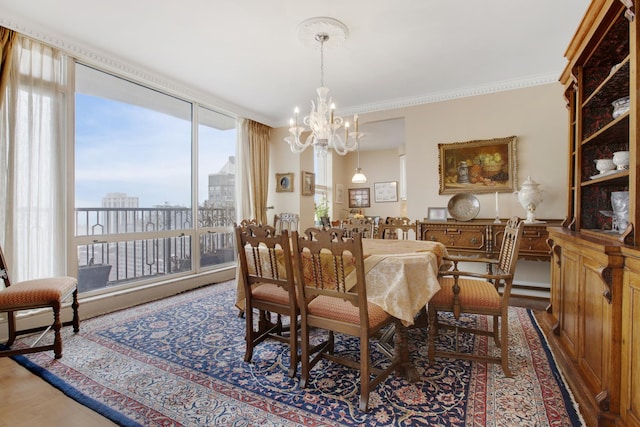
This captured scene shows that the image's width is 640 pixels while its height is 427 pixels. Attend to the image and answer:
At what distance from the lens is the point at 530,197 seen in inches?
141

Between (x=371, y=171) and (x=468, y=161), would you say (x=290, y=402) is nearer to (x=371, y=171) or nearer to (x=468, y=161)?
(x=468, y=161)

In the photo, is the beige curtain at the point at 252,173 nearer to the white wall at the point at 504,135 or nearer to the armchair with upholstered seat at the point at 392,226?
the white wall at the point at 504,135

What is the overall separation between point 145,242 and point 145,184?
740mm

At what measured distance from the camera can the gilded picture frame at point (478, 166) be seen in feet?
13.2

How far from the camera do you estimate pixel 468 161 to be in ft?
13.9

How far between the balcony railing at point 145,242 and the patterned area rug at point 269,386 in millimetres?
893

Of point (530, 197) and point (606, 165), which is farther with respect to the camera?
point (530, 197)

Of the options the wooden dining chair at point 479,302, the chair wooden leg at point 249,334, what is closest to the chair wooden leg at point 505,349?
the wooden dining chair at point 479,302

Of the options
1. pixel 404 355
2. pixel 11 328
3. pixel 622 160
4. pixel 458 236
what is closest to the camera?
pixel 622 160

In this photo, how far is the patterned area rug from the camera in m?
1.62

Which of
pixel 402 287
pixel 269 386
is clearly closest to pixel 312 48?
pixel 402 287

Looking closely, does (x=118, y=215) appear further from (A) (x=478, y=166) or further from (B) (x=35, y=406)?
(A) (x=478, y=166)

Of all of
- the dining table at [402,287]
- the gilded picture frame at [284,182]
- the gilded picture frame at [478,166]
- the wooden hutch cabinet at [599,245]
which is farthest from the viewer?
the gilded picture frame at [284,182]

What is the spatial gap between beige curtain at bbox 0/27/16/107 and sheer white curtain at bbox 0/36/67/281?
86 millimetres
